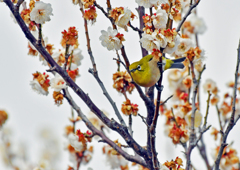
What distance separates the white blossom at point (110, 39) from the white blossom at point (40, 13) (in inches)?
20.2

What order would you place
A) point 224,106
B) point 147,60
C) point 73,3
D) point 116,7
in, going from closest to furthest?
1. point 116,7
2. point 73,3
3. point 147,60
4. point 224,106

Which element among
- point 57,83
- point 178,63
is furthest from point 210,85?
point 57,83

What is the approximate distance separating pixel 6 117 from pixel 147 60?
1.55 meters

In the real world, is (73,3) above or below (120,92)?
above

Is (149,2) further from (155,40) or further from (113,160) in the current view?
(113,160)

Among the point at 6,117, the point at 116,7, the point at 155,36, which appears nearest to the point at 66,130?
the point at 6,117

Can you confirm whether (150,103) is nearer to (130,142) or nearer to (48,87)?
(130,142)

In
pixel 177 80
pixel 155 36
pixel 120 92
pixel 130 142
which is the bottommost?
pixel 130 142

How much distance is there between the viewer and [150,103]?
296 cm

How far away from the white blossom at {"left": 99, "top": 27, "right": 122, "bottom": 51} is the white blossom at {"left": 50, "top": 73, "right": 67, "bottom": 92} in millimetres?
544

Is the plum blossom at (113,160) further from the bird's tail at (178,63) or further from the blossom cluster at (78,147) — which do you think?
the bird's tail at (178,63)

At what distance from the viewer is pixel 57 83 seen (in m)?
2.88

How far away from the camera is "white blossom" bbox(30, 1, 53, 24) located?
250 cm

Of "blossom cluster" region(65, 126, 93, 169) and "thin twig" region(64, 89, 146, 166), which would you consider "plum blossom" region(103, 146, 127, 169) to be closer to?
"blossom cluster" region(65, 126, 93, 169)
